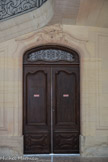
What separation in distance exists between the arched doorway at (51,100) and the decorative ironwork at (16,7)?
98 cm

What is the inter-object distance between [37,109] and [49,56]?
4.56 feet

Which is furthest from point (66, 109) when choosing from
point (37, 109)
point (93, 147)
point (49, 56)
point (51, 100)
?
point (49, 56)

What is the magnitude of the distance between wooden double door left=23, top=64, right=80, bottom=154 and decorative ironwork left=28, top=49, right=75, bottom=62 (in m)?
0.18

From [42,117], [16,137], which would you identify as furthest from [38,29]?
[16,137]

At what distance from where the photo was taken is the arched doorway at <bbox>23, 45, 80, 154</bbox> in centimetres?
621

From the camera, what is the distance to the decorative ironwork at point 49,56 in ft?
20.5

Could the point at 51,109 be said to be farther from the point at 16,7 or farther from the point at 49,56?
the point at 16,7

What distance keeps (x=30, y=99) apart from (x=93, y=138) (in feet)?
6.06

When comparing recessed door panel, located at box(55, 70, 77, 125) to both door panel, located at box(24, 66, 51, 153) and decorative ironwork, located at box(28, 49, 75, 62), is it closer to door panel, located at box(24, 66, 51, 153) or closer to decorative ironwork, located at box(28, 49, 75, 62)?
door panel, located at box(24, 66, 51, 153)

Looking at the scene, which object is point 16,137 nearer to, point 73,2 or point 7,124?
point 7,124

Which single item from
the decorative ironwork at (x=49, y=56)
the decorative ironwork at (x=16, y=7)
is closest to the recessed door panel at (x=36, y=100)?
the decorative ironwork at (x=49, y=56)

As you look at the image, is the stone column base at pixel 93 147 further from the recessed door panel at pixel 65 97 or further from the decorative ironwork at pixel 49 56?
the decorative ironwork at pixel 49 56

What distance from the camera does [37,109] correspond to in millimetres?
6254

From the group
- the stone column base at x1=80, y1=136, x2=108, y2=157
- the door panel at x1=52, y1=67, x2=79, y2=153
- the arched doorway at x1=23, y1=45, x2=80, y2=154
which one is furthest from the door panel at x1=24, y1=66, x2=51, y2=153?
the stone column base at x1=80, y1=136, x2=108, y2=157
